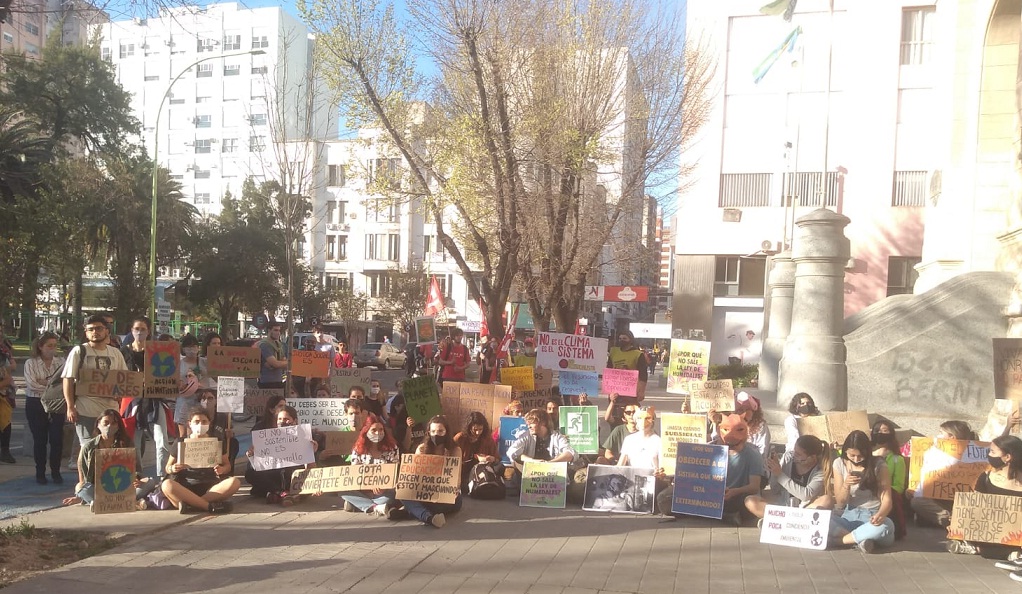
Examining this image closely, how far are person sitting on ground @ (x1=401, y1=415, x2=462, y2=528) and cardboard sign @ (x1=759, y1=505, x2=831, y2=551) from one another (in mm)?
2849

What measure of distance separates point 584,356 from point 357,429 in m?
4.14

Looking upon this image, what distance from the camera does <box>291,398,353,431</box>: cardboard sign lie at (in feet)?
30.8

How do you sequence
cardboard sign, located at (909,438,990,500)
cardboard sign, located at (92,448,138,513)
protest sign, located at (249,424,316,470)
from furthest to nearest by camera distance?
protest sign, located at (249,424,316,470) < cardboard sign, located at (909,438,990,500) < cardboard sign, located at (92,448,138,513)

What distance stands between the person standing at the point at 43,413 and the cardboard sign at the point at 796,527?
23.9 ft

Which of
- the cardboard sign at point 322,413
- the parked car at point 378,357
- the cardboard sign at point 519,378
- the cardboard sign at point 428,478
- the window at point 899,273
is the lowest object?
the parked car at point 378,357

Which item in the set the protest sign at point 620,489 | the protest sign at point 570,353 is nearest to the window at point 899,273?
the protest sign at point 570,353

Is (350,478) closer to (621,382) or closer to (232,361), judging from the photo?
(232,361)

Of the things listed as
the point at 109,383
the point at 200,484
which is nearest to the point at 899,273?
the point at 200,484

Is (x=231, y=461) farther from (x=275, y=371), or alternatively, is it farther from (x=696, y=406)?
(x=696, y=406)

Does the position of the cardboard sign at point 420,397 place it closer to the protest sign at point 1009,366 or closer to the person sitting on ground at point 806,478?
the person sitting on ground at point 806,478

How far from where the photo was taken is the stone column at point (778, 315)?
16938mm

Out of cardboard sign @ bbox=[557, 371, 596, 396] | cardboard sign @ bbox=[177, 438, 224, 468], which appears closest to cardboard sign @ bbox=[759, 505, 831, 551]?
cardboard sign @ bbox=[557, 371, 596, 396]

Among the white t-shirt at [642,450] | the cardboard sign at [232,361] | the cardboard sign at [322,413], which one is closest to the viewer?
the white t-shirt at [642,450]

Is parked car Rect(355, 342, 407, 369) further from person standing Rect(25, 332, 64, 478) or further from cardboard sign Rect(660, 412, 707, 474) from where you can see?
cardboard sign Rect(660, 412, 707, 474)
